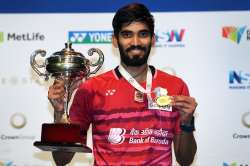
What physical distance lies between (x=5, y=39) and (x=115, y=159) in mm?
1392

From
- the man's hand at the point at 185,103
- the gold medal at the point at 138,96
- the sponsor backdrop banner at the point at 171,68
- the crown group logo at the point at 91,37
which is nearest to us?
the man's hand at the point at 185,103

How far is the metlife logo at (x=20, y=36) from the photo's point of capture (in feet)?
10.6

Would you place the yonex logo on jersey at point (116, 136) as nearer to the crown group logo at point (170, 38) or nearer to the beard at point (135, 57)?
the beard at point (135, 57)

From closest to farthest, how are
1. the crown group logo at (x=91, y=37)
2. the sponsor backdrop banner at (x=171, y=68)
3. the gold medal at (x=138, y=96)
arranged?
1. the gold medal at (x=138, y=96)
2. the sponsor backdrop banner at (x=171, y=68)
3. the crown group logo at (x=91, y=37)

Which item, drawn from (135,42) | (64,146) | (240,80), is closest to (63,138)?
(64,146)

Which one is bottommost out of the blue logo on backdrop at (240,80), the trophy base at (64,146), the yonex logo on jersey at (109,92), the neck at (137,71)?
the trophy base at (64,146)

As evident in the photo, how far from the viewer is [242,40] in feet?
10.2

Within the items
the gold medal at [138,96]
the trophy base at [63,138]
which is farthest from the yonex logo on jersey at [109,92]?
the trophy base at [63,138]

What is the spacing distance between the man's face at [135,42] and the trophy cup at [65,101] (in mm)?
132

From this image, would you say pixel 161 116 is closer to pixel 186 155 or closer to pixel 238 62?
pixel 186 155

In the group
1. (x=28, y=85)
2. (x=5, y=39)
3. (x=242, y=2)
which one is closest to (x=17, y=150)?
(x=28, y=85)

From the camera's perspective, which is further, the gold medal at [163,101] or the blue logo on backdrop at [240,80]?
the blue logo on backdrop at [240,80]

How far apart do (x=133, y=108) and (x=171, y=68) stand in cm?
87

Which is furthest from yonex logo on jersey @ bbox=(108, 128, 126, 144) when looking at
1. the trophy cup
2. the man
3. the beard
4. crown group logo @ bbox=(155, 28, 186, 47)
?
crown group logo @ bbox=(155, 28, 186, 47)
